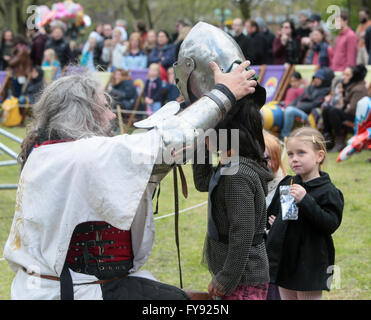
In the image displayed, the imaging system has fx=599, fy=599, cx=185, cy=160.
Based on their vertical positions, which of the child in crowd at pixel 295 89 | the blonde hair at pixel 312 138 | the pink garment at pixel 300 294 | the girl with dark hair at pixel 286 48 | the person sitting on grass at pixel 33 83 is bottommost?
the person sitting on grass at pixel 33 83

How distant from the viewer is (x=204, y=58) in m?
2.47

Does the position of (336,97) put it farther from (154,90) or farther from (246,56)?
(154,90)

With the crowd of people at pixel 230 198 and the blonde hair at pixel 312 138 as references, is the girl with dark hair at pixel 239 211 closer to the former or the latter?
the crowd of people at pixel 230 198

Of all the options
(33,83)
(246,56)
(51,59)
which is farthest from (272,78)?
(51,59)

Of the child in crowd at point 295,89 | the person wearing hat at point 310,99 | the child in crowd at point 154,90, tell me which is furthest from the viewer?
the child in crowd at point 154,90

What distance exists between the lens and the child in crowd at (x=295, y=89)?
34.6 ft

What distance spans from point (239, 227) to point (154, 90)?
954 centimetres

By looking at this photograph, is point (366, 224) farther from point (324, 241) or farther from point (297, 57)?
point (297, 57)

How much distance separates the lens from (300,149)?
3141 mm

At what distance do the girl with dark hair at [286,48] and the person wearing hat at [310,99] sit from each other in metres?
1.84

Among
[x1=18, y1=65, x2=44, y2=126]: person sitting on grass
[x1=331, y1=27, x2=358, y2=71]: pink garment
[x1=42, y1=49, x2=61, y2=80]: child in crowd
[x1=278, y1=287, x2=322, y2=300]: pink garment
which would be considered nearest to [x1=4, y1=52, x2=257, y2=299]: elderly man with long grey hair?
[x1=278, y1=287, x2=322, y2=300]: pink garment

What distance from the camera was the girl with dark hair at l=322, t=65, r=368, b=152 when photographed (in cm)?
900

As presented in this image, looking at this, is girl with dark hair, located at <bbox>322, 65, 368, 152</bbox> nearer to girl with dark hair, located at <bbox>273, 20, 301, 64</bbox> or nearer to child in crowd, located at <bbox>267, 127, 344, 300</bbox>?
girl with dark hair, located at <bbox>273, 20, 301, 64</bbox>

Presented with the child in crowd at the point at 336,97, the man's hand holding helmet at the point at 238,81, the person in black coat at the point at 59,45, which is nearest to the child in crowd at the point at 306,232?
the man's hand holding helmet at the point at 238,81
